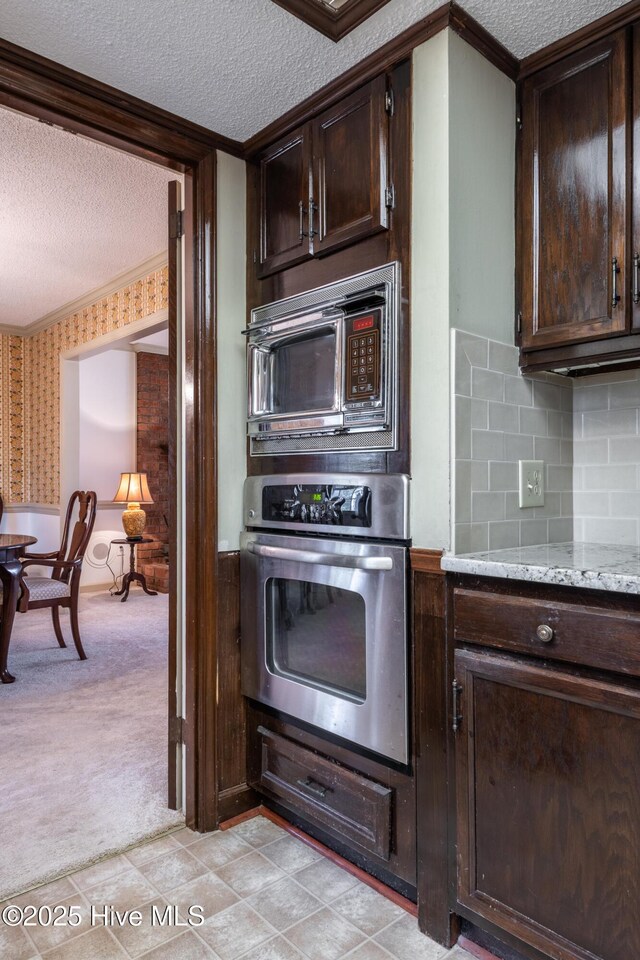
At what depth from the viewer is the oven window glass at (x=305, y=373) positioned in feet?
5.78

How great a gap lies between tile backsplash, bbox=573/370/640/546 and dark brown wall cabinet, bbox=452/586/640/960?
688 millimetres

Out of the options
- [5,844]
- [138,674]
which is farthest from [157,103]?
[138,674]

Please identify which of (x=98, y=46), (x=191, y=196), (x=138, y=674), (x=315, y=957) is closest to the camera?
(x=315, y=957)

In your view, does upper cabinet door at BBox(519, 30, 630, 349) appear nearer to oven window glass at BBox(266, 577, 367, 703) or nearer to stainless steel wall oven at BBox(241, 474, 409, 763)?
stainless steel wall oven at BBox(241, 474, 409, 763)

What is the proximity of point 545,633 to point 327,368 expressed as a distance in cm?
93

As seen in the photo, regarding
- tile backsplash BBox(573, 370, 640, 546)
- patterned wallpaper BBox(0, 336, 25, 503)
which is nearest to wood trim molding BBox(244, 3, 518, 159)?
tile backsplash BBox(573, 370, 640, 546)

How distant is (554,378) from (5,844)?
7.23 ft

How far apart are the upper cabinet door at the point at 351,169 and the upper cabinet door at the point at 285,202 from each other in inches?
1.9

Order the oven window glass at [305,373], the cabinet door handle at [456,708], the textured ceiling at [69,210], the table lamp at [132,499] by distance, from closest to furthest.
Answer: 1. the cabinet door handle at [456,708]
2. the oven window glass at [305,373]
3. the textured ceiling at [69,210]
4. the table lamp at [132,499]

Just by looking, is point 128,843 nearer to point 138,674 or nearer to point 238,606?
point 238,606

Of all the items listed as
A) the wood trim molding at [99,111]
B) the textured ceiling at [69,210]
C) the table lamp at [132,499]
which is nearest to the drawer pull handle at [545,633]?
the wood trim molding at [99,111]

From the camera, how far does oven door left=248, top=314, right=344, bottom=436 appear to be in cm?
172

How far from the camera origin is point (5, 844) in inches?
74.1

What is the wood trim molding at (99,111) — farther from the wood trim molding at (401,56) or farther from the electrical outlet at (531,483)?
the electrical outlet at (531,483)
